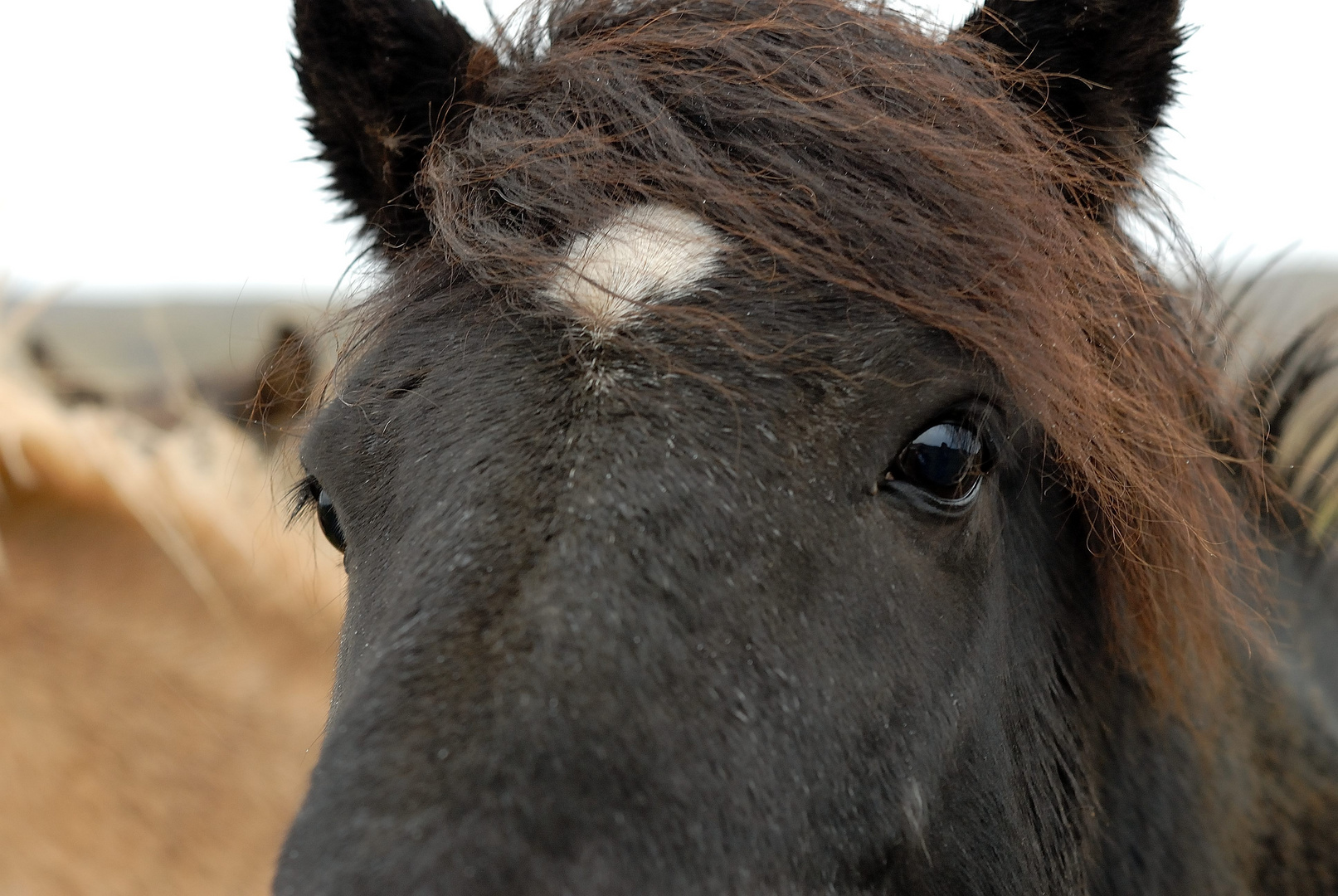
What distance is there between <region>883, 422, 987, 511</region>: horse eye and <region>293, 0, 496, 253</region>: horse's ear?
95 cm

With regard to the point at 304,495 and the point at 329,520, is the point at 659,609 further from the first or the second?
the point at 304,495

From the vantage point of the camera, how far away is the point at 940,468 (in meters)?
1.33

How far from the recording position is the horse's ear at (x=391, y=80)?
174 cm

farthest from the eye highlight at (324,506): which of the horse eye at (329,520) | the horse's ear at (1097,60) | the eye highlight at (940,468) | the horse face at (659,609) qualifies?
the horse's ear at (1097,60)

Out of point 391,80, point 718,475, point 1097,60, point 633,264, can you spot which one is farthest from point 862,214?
point 391,80

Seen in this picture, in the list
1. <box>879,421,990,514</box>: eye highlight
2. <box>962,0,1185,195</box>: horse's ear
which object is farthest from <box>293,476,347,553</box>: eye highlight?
<box>962,0,1185,195</box>: horse's ear

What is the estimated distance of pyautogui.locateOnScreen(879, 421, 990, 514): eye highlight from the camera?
1.32 m

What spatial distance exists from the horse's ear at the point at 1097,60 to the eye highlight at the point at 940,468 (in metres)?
0.62

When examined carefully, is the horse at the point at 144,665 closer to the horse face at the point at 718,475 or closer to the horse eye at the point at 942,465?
the horse face at the point at 718,475

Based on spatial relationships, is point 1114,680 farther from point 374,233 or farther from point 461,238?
point 374,233

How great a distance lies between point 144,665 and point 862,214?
234 cm

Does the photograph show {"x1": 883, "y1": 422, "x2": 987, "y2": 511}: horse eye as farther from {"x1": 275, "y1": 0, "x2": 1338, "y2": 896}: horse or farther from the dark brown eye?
the dark brown eye

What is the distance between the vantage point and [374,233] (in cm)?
198

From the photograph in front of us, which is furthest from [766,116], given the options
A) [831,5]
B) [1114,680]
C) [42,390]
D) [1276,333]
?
[42,390]
